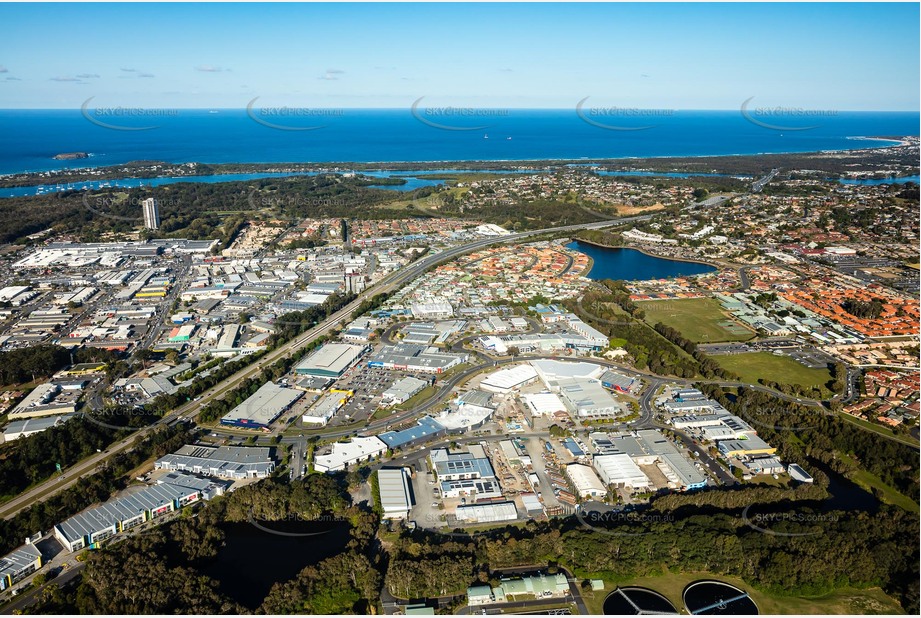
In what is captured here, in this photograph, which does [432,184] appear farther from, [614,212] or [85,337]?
[85,337]

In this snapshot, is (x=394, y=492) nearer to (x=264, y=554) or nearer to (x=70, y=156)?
(x=264, y=554)

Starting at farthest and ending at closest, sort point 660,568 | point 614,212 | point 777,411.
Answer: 1. point 614,212
2. point 777,411
3. point 660,568

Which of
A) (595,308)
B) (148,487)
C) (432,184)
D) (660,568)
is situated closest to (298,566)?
(148,487)

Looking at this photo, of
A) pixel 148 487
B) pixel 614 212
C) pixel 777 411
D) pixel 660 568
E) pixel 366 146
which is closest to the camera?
pixel 660 568

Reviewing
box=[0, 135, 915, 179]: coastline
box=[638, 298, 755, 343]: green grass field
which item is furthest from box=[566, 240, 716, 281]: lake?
box=[0, 135, 915, 179]: coastline

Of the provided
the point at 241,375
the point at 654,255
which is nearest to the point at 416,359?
the point at 241,375

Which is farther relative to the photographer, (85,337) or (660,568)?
(85,337)

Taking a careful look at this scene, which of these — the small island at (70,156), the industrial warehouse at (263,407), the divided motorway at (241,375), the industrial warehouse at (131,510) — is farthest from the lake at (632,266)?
the small island at (70,156)

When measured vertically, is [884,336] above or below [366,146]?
below
